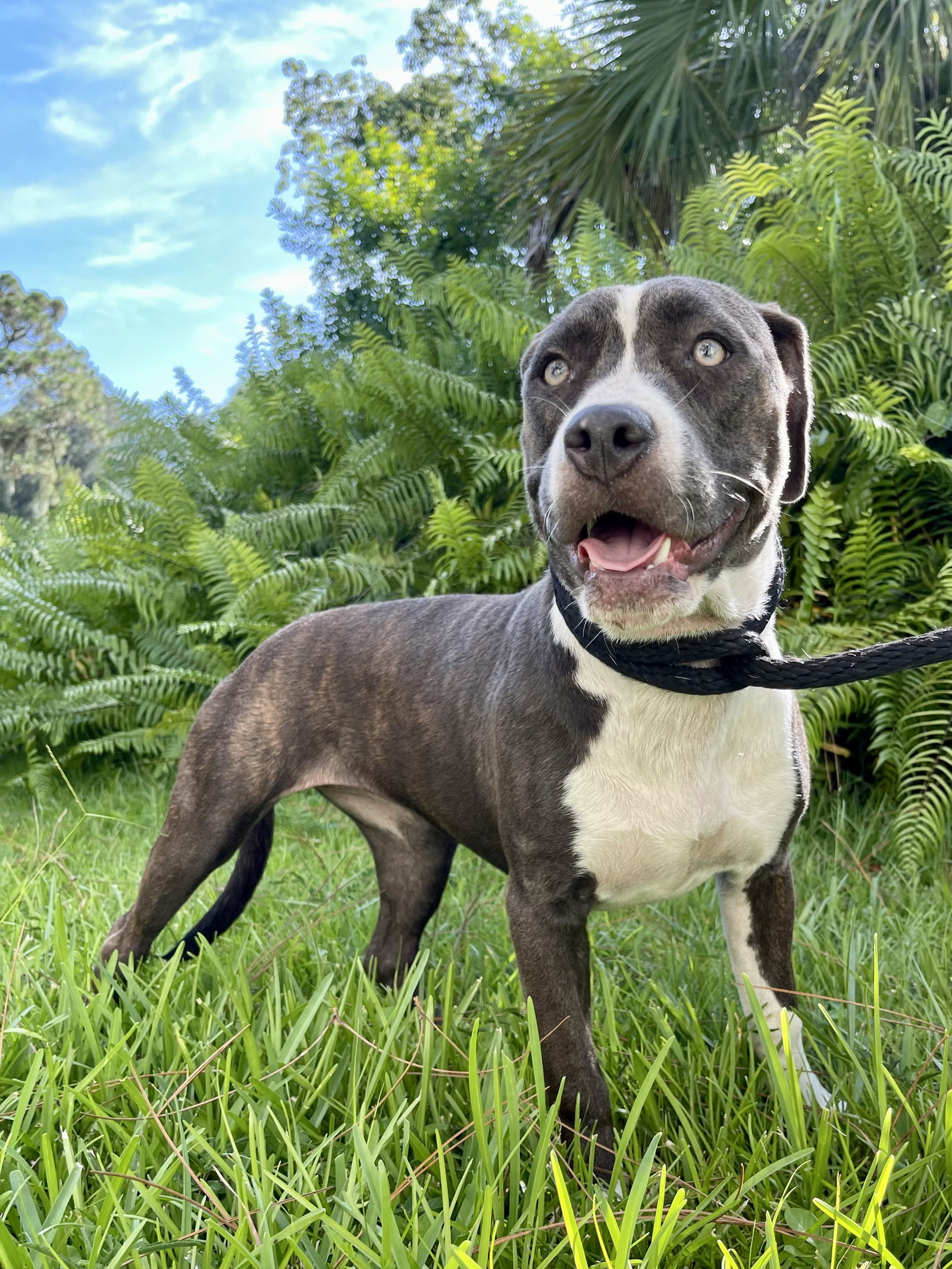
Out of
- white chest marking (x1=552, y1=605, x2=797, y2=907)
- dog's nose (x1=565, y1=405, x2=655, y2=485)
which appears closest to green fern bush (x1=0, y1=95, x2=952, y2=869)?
white chest marking (x1=552, y1=605, x2=797, y2=907)

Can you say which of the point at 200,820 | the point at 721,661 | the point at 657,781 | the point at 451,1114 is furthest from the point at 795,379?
the point at 200,820

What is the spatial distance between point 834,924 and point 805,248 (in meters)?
3.04

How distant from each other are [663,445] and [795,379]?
0.70m

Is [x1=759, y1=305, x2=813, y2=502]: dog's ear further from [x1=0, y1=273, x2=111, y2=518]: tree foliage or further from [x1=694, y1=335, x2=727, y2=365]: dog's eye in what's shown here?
[x1=0, y1=273, x2=111, y2=518]: tree foliage

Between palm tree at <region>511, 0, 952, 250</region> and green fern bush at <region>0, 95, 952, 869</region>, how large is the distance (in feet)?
2.76

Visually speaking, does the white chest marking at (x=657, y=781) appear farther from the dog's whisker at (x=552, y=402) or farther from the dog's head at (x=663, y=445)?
the dog's whisker at (x=552, y=402)

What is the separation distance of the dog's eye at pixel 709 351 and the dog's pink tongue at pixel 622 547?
1.20ft

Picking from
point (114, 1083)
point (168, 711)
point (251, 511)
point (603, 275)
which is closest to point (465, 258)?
point (251, 511)

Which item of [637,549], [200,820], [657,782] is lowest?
[200,820]

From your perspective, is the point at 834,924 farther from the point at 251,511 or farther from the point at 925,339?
the point at 251,511

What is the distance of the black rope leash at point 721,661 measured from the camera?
74.5 inches

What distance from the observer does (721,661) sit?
6.77ft

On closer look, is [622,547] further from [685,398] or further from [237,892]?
[237,892]

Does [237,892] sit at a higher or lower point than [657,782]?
lower
